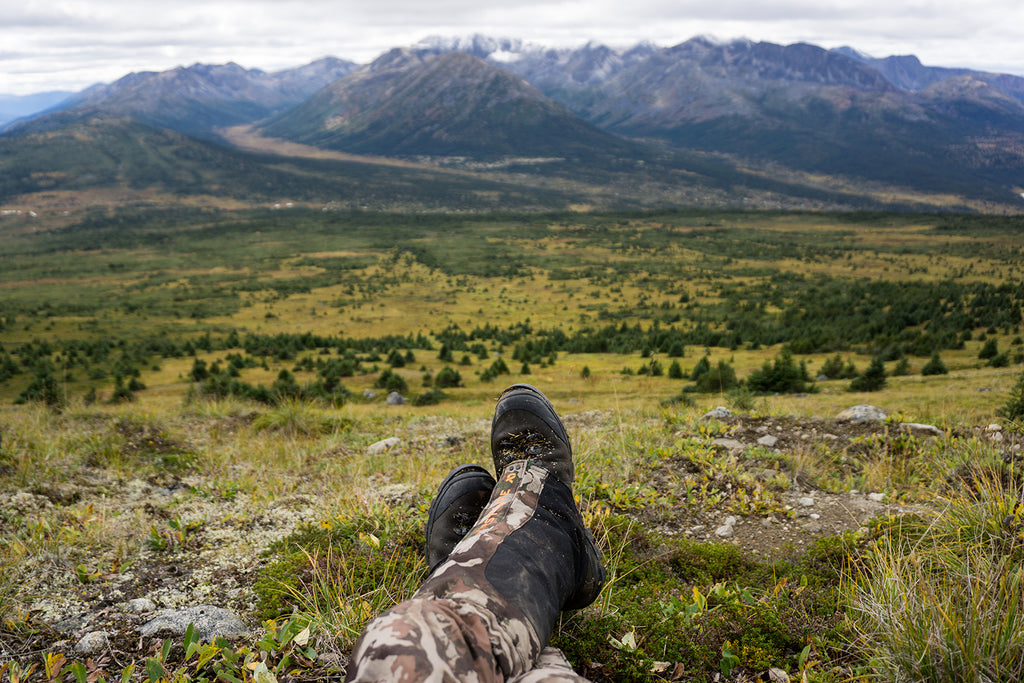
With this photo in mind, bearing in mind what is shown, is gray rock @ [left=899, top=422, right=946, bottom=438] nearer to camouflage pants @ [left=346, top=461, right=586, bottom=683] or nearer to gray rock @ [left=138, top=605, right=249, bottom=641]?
camouflage pants @ [left=346, top=461, right=586, bottom=683]

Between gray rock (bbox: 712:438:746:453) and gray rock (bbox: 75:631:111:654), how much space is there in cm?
466

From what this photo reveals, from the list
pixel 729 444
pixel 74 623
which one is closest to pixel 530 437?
pixel 74 623

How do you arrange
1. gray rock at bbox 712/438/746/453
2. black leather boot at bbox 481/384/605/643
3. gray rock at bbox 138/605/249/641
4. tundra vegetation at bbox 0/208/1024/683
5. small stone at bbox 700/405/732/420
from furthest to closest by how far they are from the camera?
small stone at bbox 700/405/732/420 < gray rock at bbox 712/438/746/453 < gray rock at bbox 138/605/249/641 < tundra vegetation at bbox 0/208/1024/683 < black leather boot at bbox 481/384/605/643

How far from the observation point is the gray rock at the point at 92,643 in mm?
2441

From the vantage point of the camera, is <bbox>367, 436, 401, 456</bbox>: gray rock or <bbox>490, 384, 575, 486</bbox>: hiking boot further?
<bbox>367, 436, 401, 456</bbox>: gray rock

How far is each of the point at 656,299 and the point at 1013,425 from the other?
5155 centimetres

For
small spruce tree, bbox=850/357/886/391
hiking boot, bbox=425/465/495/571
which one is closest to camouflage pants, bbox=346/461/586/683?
hiking boot, bbox=425/465/495/571

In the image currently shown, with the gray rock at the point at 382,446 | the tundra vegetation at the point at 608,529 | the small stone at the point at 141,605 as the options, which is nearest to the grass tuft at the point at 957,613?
the tundra vegetation at the point at 608,529

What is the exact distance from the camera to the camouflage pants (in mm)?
1646

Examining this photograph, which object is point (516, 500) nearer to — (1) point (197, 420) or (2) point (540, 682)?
(2) point (540, 682)

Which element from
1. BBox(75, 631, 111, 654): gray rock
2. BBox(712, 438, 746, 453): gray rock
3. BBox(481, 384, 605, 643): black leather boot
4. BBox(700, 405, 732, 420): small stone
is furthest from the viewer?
BBox(700, 405, 732, 420): small stone

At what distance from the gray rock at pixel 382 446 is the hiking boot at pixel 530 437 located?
3.39 metres

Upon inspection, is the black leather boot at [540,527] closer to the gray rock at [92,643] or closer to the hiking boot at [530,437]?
the hiking boot at [530,437]

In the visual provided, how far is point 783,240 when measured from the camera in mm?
96125
